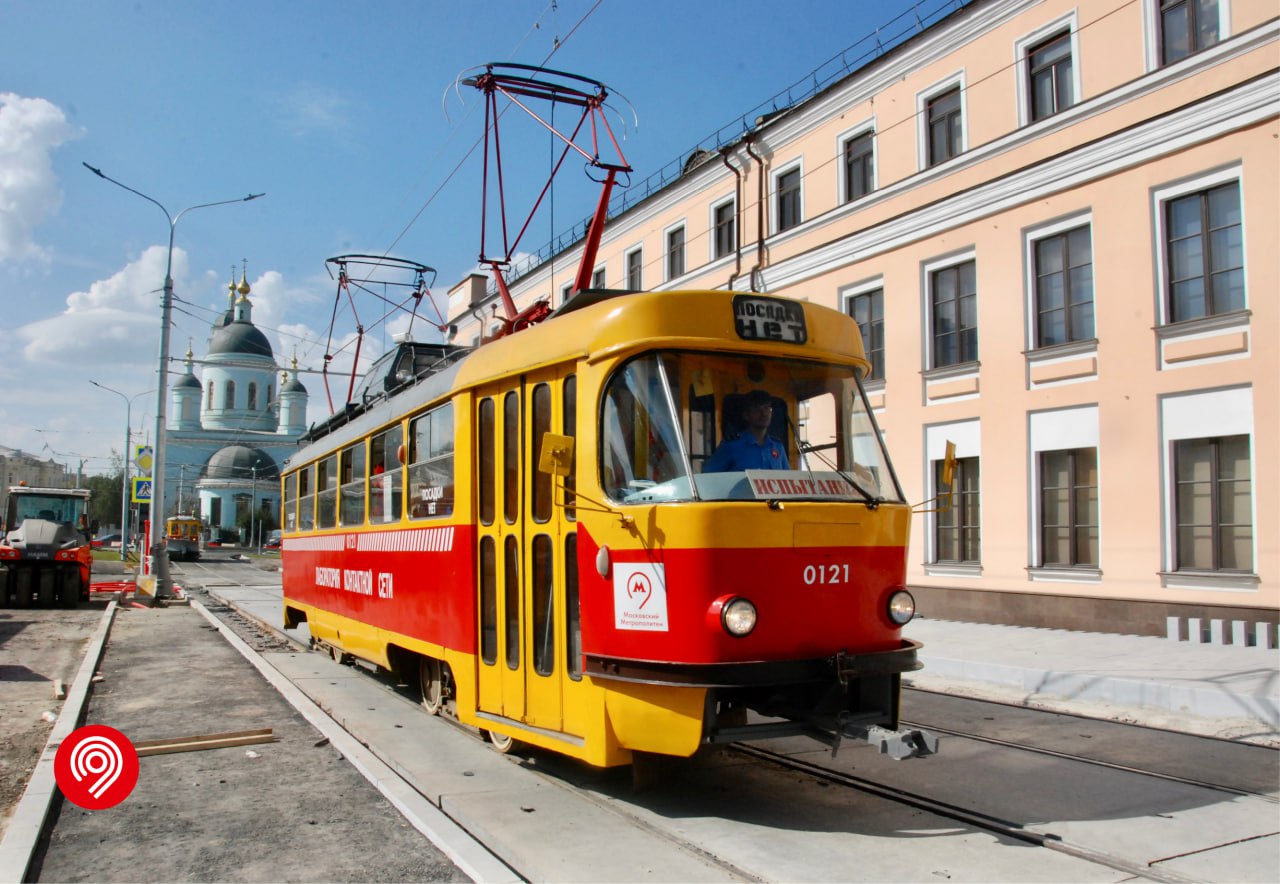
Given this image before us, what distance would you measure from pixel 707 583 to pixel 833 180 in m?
17.2

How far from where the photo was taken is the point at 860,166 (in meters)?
20.6

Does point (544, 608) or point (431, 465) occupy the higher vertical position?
point (431, 465)

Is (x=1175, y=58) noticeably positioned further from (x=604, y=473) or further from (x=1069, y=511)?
(x=604, y=473)

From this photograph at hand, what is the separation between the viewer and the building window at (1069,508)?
611 inches

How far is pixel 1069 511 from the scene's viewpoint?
51.8 feet

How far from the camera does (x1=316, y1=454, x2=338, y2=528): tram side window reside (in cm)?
1207

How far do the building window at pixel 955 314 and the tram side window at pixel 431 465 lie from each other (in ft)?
38.7

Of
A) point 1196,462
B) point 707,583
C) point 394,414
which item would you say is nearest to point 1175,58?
point 1196,462

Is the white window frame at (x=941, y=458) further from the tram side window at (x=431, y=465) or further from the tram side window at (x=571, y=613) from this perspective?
the tram side window at (x=571, y=613)

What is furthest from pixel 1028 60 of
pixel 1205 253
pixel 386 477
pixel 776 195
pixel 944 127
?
pixel 386 477

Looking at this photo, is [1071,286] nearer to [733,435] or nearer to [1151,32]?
[1151,32]

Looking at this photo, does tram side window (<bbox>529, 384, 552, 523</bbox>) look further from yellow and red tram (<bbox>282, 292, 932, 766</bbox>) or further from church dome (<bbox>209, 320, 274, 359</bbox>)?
church dome (<bbox>209, 320, 274, 359</bbox>)

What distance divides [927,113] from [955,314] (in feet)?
12.7

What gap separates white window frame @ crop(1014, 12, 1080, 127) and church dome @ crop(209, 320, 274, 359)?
255 feet
